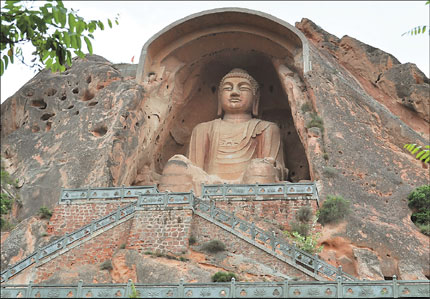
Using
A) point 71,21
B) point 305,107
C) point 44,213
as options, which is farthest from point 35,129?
point 71,21

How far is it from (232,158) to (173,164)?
2952 mm

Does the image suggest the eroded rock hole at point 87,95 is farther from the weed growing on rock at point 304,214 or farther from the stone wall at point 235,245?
the weed growing on rock at point 304,214

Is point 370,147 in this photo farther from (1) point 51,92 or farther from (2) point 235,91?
(1) point 51,92

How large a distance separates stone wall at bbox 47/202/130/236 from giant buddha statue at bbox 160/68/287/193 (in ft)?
9.12

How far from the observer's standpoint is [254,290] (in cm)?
1189

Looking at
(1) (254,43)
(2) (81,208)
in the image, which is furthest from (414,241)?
(1) (254,43)

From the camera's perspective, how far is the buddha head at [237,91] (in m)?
26.0

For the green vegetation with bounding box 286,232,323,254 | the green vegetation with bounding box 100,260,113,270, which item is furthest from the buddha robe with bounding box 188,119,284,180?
the green vegetation with bounding box 100,260,113,270

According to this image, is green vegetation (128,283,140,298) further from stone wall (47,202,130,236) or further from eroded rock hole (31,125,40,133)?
eroded rock hole (31,125,40,133)

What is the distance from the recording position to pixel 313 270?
50.3 ft

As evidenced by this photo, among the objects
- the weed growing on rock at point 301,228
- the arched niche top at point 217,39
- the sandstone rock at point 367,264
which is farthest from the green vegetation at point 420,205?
the arched niche top at point 217,39

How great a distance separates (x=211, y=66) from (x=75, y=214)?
992 cm

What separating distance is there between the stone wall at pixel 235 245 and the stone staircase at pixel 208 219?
0.09 m

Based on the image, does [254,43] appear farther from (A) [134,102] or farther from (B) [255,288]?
(B) [255,288]
